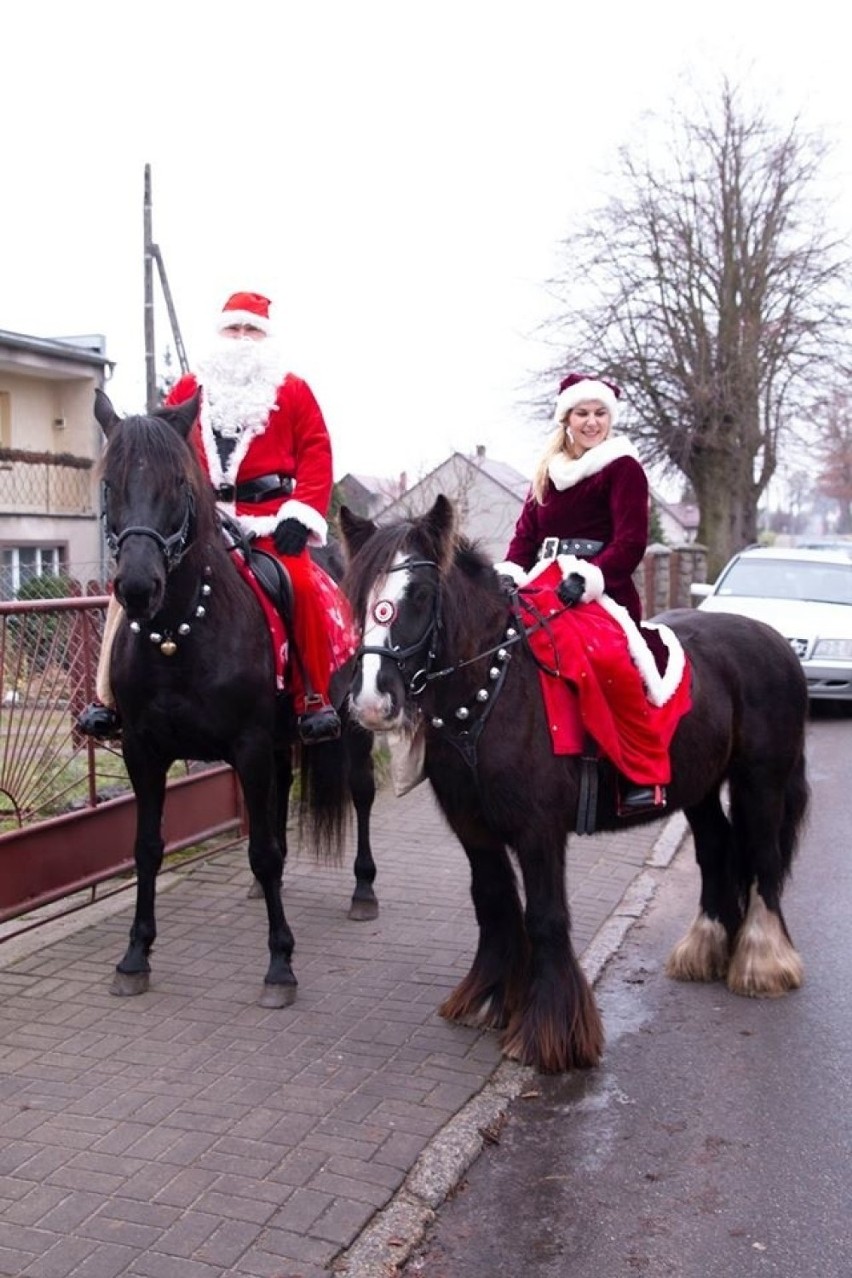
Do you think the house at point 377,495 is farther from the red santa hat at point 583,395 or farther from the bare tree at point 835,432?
the bare tree at point 835,432

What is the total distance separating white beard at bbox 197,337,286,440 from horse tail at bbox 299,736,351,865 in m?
1.67

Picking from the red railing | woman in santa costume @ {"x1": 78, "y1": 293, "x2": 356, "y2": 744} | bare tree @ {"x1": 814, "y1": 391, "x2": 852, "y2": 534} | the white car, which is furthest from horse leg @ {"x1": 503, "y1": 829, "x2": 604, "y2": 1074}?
Result: bare tree @ {"x1": 814, "y1": 391, "x2": 852, "y2": 534}

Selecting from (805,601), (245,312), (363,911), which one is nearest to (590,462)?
(245,312)

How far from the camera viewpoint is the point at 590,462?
4.84 metres

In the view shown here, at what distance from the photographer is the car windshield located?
591 inches

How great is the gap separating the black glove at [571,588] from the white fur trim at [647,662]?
209mm

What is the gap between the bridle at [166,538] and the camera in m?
4.46

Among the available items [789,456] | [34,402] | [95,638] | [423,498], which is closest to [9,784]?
[95,638]

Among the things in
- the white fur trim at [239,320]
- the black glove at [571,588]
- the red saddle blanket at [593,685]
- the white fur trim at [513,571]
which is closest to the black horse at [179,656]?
the white fur trim at [239,320]

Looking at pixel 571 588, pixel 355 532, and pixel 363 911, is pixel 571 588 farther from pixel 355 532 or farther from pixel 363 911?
pixel 363 911

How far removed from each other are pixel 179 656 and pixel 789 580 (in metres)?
11.6

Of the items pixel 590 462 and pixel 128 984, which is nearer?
pixel 590 462

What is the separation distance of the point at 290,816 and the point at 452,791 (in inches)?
161

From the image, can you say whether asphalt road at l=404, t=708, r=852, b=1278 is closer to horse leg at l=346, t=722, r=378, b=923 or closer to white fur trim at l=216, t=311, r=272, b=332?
horse leg at l=346, t=722, r=378, b=923
